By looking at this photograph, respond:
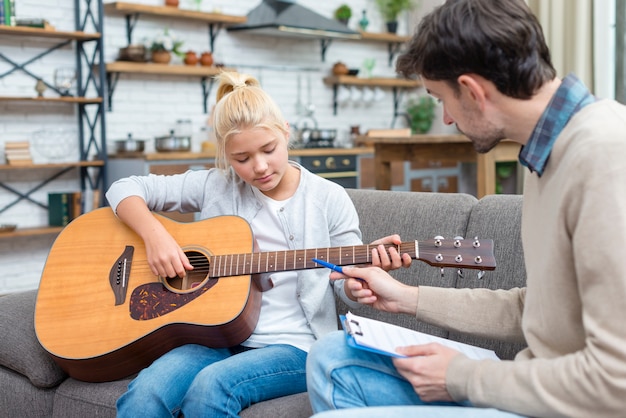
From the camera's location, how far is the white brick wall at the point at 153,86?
4.88 metres

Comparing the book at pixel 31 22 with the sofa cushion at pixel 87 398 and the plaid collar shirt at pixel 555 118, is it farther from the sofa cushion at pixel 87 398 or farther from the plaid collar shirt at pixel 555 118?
the plaid collar shirt at pixel 555 118

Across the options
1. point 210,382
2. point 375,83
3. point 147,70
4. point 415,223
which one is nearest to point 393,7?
point 375,83

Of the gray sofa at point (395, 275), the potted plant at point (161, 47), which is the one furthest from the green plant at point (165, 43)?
the gray sofa at point (395, 275)

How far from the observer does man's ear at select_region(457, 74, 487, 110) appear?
3.97 ft

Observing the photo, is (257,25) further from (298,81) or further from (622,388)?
(622,388)

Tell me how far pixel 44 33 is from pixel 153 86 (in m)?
0.96

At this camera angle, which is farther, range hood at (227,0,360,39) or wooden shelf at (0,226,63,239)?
range hood at (227,0,360,39)

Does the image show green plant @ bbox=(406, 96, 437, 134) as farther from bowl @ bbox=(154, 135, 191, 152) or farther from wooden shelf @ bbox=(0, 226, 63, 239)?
wooden shelf @ bbox=(0, 226, 63, 239)

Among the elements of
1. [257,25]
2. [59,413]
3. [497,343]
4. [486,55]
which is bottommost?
[59,413]

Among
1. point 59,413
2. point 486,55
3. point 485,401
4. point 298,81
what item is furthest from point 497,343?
point 298,81

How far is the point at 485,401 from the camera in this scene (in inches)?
46.0

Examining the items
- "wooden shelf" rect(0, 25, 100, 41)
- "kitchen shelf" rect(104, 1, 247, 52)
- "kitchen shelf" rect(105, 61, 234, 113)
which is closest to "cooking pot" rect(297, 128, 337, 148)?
"kitchen shelf" rect(105, 61, 234, 113)

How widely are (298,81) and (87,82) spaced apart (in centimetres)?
184

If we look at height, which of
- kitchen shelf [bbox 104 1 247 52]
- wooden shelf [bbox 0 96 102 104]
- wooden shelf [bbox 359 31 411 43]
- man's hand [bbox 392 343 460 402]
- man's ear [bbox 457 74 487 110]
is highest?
wooden shelf [bbox 359 31 411 43]
